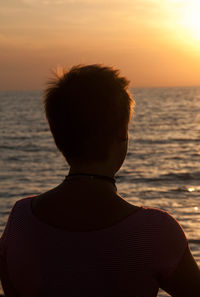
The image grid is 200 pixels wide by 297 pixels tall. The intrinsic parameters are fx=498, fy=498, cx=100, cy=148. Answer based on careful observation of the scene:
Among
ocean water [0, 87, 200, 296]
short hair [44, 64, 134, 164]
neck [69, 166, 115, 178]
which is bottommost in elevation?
ocean water [0, 87, 200, 296]

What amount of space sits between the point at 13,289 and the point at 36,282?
0.62 feet

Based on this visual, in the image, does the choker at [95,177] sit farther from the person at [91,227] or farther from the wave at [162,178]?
the wave at [162,178]

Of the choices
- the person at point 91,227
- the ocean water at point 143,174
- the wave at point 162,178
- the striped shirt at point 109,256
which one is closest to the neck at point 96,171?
the person at point 91,227

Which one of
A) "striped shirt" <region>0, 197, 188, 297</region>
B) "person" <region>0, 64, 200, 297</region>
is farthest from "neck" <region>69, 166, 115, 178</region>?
"striped shirt" <region>0, 197, 188, 297</region>

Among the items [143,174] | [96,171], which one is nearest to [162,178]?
[143,174]

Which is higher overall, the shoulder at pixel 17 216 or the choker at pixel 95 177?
the choker at pixel 95 177

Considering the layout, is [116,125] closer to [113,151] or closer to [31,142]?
[113,151]

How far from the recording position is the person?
5.05 ft

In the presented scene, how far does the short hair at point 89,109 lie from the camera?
5.38 feet

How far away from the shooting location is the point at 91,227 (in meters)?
1.56

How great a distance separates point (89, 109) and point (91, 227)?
15.1 inches

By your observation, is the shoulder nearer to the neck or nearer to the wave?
the neck

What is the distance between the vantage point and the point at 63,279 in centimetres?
159

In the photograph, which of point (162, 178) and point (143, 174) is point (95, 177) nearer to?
point (162, 178)
